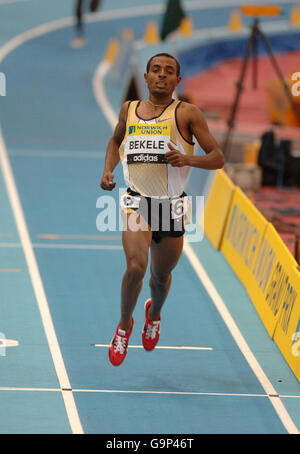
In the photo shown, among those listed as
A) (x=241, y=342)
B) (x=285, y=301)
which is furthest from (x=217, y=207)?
(x=285, y=301)

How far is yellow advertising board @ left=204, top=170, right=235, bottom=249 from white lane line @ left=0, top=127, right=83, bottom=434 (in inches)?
99.9

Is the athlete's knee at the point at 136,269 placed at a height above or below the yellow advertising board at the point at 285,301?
below

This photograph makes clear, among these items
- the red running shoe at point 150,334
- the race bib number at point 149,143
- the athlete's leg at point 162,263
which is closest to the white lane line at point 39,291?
the red running shoe at point 150,334

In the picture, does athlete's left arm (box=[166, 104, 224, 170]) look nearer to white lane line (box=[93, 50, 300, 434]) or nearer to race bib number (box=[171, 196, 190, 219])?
race bib number (box=[171, 196, 190, 219])

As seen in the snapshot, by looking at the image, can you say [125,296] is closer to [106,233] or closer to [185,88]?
[106,233]

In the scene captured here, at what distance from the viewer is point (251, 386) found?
9680 mm

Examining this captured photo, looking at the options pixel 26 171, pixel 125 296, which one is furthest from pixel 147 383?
pixel 26 171

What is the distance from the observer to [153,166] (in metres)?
9.21

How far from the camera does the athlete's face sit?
9133 millimetres

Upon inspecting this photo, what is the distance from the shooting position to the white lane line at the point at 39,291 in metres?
8.91

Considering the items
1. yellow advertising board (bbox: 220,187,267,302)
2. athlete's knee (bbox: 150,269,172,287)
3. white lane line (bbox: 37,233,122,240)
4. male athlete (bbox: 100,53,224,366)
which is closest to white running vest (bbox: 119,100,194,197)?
male athlete (bbox: 100,53,224,366)

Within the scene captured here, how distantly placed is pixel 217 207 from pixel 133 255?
20.3ft

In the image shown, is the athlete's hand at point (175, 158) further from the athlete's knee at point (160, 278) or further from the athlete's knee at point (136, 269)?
the athlete's knee at point (160, 278)

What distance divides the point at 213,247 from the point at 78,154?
650 centimetres
